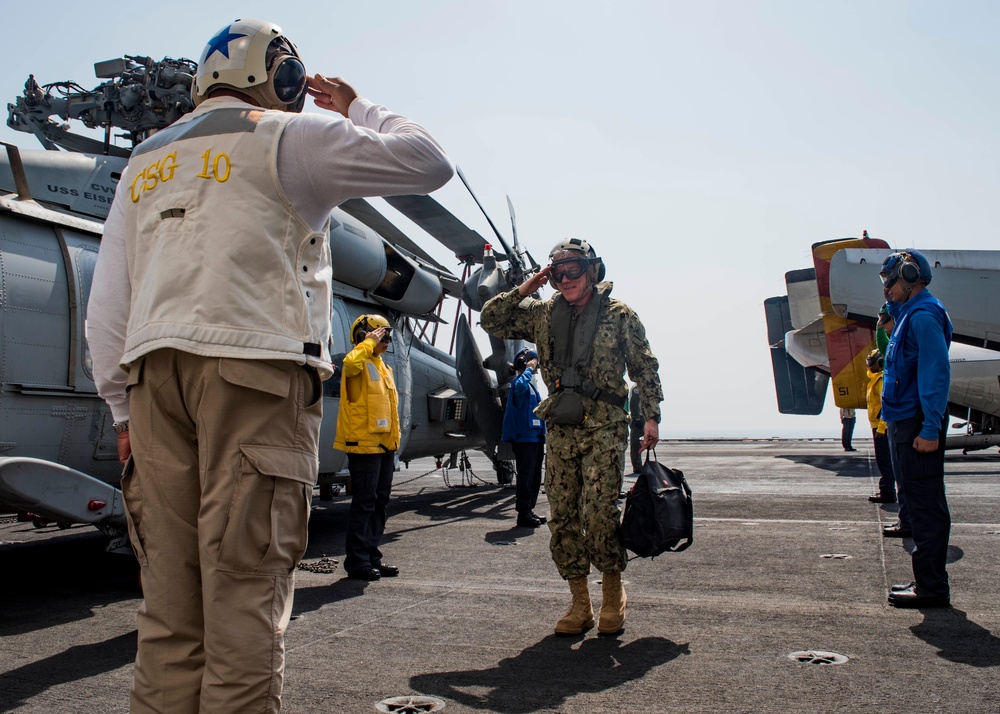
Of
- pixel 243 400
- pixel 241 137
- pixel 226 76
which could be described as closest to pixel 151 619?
pixel 243 400

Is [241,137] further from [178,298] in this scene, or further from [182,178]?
[178,298]

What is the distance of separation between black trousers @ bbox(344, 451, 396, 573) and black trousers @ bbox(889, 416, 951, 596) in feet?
11.0

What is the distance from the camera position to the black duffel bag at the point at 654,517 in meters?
4.03

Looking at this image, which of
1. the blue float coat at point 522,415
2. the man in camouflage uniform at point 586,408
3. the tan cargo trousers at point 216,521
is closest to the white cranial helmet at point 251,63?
the tan cargo trousers at point 216,521

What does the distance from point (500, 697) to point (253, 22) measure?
242 cm

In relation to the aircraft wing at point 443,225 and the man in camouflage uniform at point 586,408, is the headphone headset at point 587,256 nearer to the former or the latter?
the man in camouflage uniform at point 586,408

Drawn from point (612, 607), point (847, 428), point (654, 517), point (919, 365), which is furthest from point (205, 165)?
point (847, 428)

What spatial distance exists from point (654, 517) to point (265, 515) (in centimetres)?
259

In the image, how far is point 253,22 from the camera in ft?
7.08

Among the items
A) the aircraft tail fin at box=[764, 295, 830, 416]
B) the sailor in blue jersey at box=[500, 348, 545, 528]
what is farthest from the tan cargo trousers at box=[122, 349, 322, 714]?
the aircraft tail fin at box=[764, 295, 830, 416]

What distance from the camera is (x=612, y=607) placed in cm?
405

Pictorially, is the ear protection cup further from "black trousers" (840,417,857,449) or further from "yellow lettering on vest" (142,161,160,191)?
"black trousers" (840,417,857,449)

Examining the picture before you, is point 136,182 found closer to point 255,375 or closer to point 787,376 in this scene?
point 255,375

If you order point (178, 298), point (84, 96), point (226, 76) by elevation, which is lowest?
point (178, 298)
